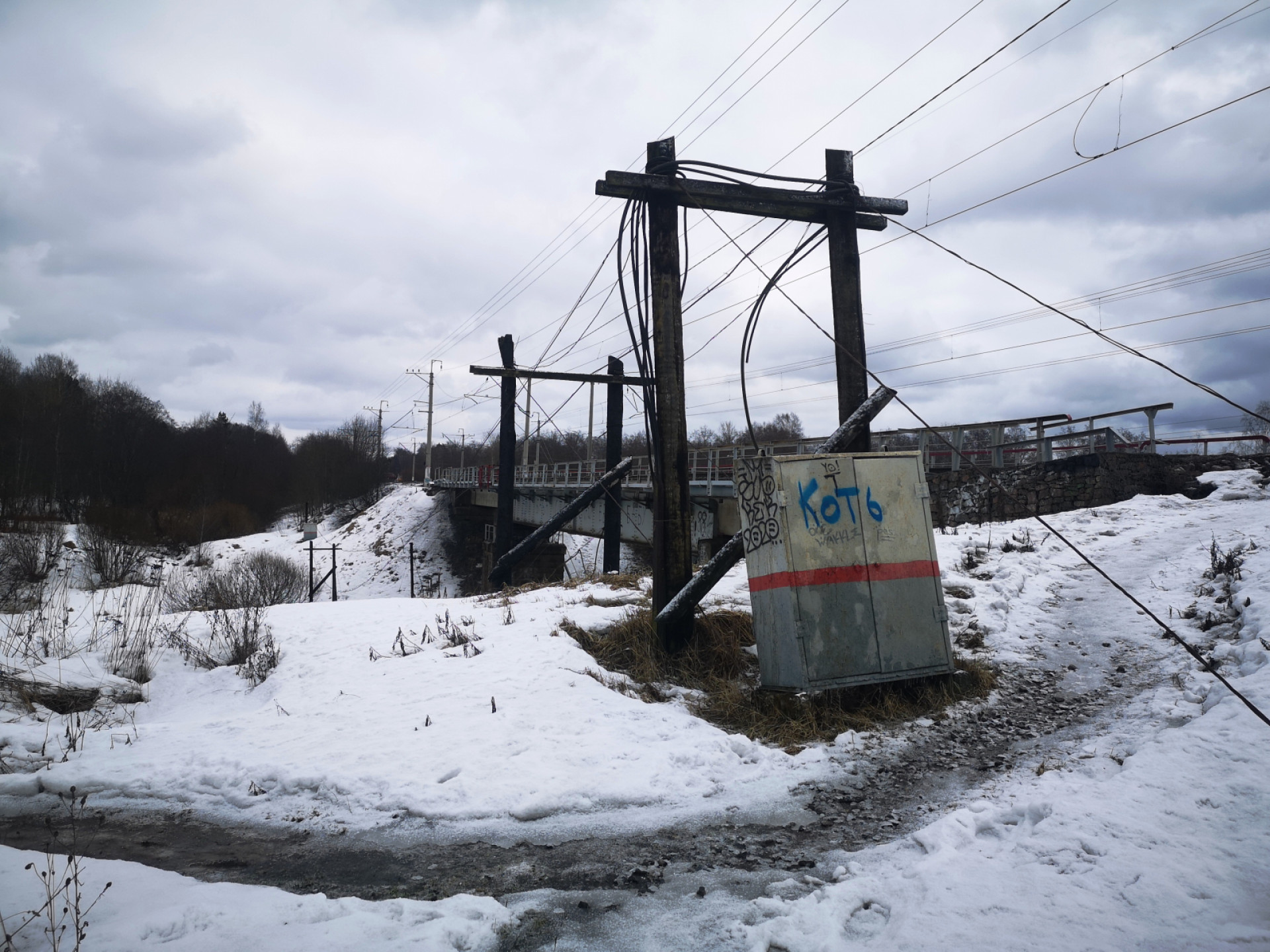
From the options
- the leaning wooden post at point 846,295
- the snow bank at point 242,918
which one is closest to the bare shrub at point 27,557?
the snow bank at point 242,918

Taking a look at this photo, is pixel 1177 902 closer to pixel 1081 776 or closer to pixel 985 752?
pixel 1081 776

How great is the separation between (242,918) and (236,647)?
17.4 ft

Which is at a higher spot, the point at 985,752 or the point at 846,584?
the point at 846,584

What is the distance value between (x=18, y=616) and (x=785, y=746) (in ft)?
28.4

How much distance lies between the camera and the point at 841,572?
5805 mm

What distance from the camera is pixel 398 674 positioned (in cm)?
659

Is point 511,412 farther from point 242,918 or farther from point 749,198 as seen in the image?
point 242,918

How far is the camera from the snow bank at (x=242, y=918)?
2602 mm

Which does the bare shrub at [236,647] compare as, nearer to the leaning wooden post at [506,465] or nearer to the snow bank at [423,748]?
the snow bank at [423,748]

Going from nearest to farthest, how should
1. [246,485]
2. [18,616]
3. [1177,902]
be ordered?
[1177,902] < [18,616] < [246,485]

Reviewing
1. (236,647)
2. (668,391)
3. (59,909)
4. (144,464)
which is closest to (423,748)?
(59,909)

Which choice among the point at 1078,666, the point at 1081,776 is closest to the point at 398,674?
the point at 1081,776

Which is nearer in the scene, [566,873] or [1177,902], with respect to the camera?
[1177,902]

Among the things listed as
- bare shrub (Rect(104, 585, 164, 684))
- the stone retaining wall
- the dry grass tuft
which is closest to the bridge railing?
the stone retaining wall
